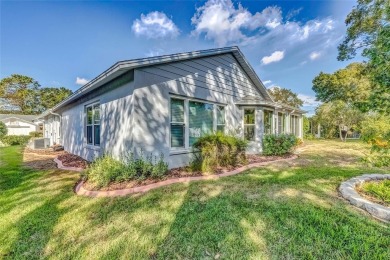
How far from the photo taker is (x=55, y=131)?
1748 cm

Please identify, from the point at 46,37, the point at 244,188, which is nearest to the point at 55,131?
the point at 46,37

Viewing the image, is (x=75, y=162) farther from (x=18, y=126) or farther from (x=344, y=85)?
(x=18, y=126)

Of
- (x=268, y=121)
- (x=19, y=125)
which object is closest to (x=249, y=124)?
(x=268, y=121)

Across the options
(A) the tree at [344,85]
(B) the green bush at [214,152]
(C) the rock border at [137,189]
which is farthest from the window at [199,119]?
(A) the tree at [344,85]

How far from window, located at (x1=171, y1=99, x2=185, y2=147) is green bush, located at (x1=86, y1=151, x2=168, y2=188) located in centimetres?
124

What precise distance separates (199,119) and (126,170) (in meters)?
3.70

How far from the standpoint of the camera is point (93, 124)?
8.88 metres

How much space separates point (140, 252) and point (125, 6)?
11.0 meters

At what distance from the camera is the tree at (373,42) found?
3.65m

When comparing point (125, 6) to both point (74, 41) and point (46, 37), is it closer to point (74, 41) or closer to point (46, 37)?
point (74, 41)

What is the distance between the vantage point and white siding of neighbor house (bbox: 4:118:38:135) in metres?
33.8

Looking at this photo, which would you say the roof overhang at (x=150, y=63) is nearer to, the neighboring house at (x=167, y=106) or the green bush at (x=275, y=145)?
the neighboring house at (x=167, y=106)

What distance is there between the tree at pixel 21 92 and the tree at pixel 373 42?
56.4m

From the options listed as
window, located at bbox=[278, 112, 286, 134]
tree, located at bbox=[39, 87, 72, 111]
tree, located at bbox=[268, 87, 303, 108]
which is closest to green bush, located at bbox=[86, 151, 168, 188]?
window, located at bbox=[278, 112, 286, 134]
